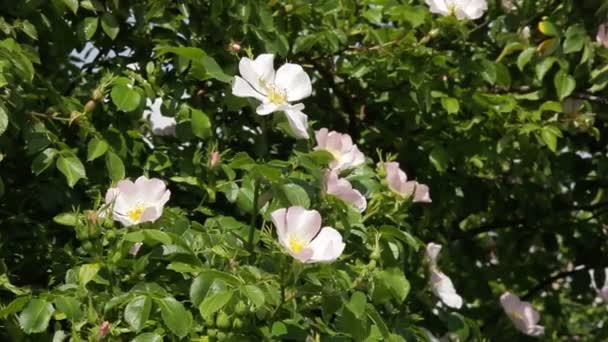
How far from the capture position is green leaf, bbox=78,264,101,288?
4.72 ft

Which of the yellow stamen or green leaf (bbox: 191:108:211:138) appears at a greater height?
the yellow stamen

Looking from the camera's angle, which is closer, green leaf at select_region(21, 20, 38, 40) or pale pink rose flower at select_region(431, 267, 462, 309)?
green leaf at select_region(21, 20, 38, 40)

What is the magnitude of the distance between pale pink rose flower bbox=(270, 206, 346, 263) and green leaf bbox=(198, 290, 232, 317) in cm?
10

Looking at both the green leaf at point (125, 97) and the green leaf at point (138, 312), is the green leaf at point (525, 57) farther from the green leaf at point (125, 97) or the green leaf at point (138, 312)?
the green leaf at point (138, 312)

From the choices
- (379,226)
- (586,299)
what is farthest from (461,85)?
(586,299)

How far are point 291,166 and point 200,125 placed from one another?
24 centimetres

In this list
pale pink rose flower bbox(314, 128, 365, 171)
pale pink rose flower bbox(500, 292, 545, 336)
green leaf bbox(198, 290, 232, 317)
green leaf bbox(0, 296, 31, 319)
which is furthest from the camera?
pale pink rose flower bbox(500, 292, 545, 336)

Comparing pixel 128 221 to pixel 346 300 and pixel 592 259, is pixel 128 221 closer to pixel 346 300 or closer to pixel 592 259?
pixel 346 300

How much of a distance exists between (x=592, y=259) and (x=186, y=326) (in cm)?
156

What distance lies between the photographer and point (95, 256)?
148cm

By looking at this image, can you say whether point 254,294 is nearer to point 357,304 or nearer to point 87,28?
point 357,304

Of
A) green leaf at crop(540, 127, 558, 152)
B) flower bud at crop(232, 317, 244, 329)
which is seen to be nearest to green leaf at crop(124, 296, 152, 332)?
flower bud at crop(232, 317, 244, 329)

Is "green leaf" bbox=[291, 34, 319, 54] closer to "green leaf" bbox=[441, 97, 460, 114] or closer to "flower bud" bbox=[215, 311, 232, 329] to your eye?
"green leaf" bbox=[441, 97, 460, 114]

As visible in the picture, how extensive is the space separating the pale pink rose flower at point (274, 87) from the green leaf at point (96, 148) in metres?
0.26
